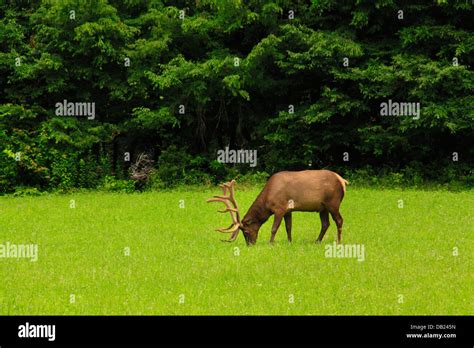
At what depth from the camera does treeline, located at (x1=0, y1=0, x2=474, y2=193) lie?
27.3 meters

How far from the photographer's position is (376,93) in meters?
27.4

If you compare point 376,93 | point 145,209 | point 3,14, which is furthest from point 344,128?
point 3,14

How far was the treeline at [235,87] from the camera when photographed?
89.5 feet

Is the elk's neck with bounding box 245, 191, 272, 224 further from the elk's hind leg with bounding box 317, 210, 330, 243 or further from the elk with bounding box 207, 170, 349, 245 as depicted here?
the elk's hind leg with bounding box 317, 210, 330, 243

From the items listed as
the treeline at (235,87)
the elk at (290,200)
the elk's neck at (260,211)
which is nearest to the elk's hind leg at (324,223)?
the elk at (290,200)

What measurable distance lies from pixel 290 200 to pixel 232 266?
223 centimetres

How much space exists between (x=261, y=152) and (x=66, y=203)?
9.71 m
